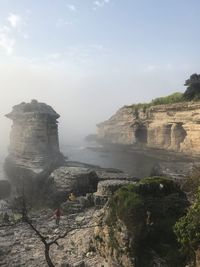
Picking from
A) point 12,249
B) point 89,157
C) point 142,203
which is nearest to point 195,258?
point 142,203

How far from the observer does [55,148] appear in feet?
157

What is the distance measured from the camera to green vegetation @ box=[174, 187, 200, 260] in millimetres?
14453

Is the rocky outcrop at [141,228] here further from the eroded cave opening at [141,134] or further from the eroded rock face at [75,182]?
the eroded cave opening at [141,134]

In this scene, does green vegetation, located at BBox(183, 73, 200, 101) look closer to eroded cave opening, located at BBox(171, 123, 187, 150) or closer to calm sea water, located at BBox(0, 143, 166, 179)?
eroded cave opening, located at BBox(171, 123, 187, 150)

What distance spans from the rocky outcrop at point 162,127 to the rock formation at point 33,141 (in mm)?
14656

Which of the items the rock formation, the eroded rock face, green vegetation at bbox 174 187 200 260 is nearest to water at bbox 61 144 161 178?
the rock formation

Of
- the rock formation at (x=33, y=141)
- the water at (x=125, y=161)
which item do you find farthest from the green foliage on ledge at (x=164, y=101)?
the rock formation at (x=33, y=141)

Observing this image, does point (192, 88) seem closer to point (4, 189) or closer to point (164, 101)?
point (164, 101)

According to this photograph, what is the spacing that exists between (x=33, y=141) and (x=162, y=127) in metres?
18.1

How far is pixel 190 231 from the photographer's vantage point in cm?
1455

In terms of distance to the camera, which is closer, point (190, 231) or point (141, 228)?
point (190, 231)

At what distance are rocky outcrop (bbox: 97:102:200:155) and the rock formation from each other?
14656 mm

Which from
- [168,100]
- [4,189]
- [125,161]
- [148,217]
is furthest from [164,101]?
[148,217]

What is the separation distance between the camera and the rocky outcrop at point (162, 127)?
45250mm
